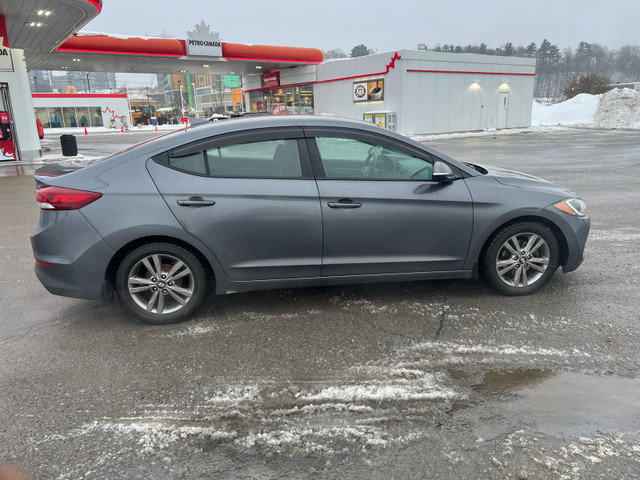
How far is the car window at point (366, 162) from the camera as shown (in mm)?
4012

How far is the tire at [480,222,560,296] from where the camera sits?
13.8 feet

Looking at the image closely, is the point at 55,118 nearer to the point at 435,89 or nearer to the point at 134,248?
the point at 435,89

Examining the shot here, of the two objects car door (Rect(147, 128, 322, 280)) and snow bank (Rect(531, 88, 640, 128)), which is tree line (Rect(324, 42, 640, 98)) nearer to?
snow bank (Rect(531, 88, 640, 128))

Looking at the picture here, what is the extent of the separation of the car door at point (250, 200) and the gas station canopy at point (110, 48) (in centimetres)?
1266

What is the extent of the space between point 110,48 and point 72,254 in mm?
25810

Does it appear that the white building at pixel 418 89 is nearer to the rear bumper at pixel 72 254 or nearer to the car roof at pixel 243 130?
the car roof at pixel 243 130

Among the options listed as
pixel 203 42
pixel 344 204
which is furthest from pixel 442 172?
pixel 203 42

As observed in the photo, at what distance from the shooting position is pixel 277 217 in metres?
3.80

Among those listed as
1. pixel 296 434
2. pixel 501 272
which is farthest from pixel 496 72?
pixel 296 434

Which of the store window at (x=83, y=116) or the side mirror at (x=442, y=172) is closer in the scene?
the side mirror at (x=442, y=172)

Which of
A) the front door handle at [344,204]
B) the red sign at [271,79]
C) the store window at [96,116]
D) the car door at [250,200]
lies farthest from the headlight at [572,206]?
the store window at [96,116]

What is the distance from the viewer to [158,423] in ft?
8.82

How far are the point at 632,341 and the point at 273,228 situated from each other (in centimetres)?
283

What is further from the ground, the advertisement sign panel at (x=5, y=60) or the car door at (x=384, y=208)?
the advertisement sign panel at (x=5, y=60)
